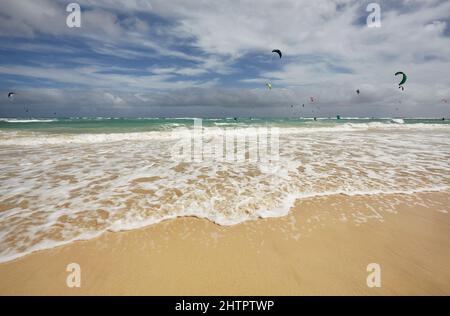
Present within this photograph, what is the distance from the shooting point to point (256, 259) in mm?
3039

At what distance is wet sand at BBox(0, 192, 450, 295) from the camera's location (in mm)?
2584

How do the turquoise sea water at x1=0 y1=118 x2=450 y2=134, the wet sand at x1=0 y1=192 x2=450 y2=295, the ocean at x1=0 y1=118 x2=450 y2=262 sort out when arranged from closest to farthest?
the wet sand at x1=0 y1=192 x2=450 y2=295 < the ocean at x1=0 y1=118 x2=450 y2=262 < the turquoise sea water at x1=0 y1=118 x2=450 y2=134

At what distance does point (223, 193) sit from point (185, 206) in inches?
38.8

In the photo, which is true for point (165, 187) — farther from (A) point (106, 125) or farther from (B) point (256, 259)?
(A) point (106, 125)

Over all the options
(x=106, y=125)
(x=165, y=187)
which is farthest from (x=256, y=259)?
(x=106, y=125)

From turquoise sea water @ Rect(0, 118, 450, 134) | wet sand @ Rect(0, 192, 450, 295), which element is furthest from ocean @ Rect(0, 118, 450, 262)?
turquoise sea water @ Rect(0, 118, 450, 134)

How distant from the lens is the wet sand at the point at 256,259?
2584mm

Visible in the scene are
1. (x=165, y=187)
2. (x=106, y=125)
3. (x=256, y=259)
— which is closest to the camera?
(x=256, y=259)

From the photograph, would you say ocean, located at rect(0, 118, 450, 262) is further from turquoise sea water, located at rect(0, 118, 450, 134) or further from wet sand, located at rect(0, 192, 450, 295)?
turquoise sea water, located at rect(0, 118, 450, 134)

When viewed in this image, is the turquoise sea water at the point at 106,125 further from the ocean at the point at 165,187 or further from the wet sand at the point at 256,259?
the wet sand at the point at 256,259

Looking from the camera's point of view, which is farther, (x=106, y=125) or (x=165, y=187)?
Answer: (x=106, y=125)
